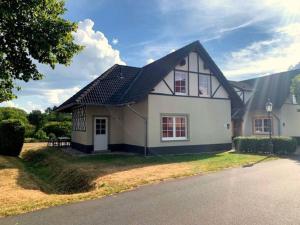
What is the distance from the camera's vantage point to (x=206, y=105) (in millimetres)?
17672

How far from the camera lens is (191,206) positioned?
20.2 ft

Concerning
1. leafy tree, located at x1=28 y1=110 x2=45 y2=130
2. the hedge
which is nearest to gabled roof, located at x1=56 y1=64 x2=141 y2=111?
the hedge

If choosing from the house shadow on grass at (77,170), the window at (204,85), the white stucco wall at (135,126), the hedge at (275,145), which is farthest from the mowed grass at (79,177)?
the window at (204,85)

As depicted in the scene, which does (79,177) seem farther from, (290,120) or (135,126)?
(290,120)

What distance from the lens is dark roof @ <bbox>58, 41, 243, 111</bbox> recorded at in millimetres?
15625

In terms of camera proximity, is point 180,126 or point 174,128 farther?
point 180,126

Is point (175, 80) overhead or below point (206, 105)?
overhead

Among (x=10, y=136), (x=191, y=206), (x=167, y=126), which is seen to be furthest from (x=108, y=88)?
(x=191, y=206)

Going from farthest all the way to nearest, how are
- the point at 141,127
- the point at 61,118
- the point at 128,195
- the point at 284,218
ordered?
the point at 61,118 → the point at 141,127 → the point at 128,195 → the point at 284,218

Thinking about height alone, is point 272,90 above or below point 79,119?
above

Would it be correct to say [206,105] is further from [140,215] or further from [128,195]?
[140,215]

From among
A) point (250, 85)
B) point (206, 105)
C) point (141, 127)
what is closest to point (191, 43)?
point (206, 105)

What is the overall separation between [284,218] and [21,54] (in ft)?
26.9

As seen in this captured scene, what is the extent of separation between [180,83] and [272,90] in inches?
518
